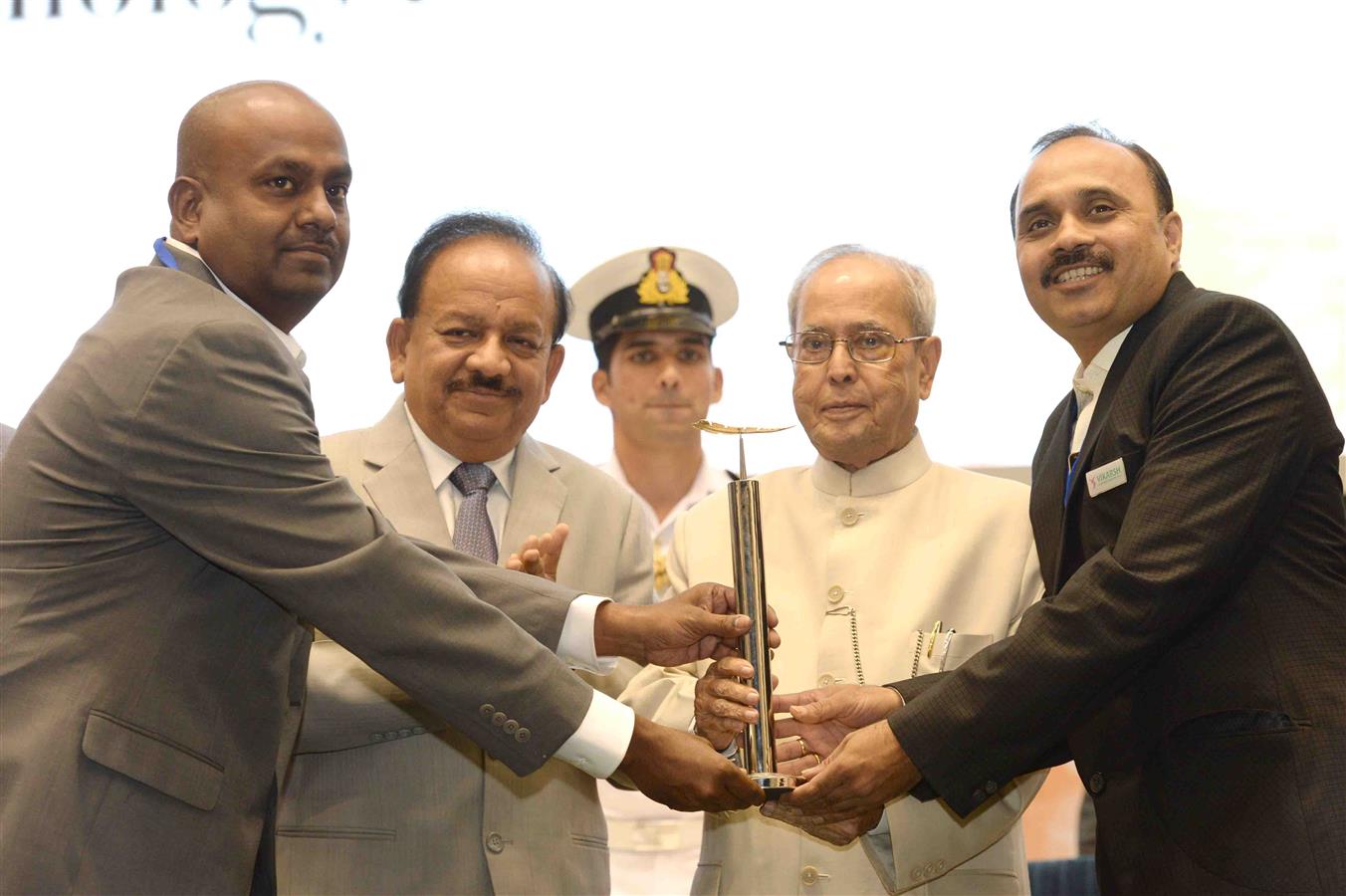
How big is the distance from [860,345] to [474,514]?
888 mm

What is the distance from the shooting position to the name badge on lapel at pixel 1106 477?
275 centimetres

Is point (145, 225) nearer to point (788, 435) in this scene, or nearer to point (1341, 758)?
point (788, 435)

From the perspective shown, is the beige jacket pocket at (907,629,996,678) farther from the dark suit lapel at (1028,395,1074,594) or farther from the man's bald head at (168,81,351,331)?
the man's bald head at (168,81,351,331)

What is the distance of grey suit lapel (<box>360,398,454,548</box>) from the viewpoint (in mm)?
3145

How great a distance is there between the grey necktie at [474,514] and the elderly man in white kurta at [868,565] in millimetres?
433

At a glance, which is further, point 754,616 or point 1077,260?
point 1077,260

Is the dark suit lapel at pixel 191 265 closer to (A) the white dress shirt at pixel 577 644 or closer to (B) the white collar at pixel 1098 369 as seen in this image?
(A) the white dress shirt at pixel 577 644

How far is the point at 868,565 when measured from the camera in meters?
3.21

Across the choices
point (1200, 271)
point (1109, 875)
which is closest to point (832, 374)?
point (1109, 875)

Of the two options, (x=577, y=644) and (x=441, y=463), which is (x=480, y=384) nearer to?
(x=441, y=463)

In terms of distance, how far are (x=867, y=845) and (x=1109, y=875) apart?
48cm

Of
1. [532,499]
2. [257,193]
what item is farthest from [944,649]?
[257,193]

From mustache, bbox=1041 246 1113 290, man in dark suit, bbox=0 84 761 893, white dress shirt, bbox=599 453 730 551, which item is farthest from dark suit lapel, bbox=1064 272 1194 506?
white dress shirt, bbox=599 453 730 551

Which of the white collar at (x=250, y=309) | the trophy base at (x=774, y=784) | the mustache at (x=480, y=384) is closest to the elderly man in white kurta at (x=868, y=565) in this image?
the trophy base at (x=774, y=784)
